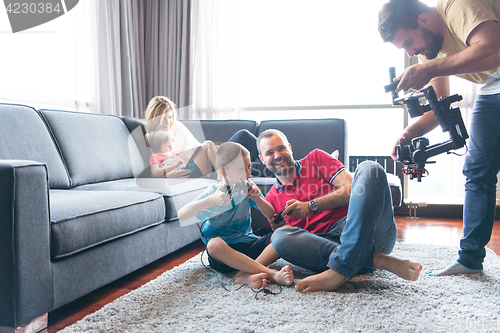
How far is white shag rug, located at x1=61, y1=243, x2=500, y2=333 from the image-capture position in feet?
3.26

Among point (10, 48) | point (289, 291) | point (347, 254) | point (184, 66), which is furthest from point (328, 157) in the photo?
point (184, 66)

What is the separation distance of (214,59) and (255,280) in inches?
111

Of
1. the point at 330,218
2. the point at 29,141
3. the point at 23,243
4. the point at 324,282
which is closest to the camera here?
the point at 23,243

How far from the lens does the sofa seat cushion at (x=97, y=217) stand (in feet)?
3.65

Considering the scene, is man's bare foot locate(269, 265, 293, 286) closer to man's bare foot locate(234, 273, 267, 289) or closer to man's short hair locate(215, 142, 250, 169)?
man's bare foot locate(234, 273, 267, 289)

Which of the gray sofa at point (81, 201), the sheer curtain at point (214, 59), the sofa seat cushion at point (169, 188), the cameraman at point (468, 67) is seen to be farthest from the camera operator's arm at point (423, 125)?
the sheer curtain at point (214, 59)

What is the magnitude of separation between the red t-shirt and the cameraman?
343 mm

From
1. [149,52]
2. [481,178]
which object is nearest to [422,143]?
[481,178]

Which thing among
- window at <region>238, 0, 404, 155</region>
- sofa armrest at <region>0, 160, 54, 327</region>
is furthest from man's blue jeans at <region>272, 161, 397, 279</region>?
window at <region>238, 0, 404, 155</region>

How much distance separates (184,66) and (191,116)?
0.53 metres

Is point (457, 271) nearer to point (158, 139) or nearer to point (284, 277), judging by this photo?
point (284, 277)

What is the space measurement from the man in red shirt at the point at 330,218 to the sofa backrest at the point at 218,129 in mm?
1233

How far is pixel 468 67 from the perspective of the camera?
1.16 metres

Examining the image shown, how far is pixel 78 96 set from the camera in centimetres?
289
